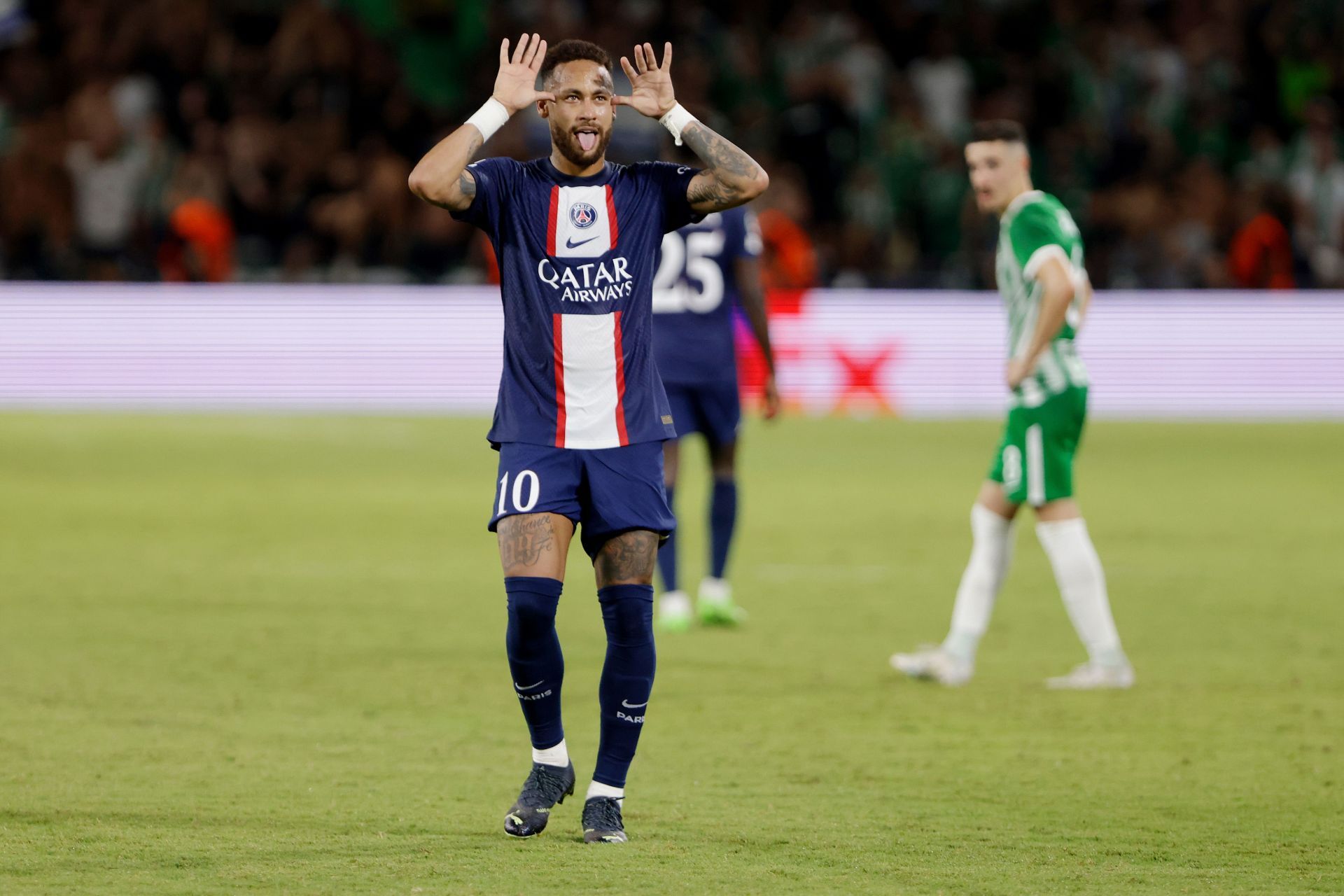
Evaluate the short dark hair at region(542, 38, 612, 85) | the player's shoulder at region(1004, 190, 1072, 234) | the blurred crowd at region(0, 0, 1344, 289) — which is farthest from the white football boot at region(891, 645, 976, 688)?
the blurred crowd at region(0, 0, 1344, 289)

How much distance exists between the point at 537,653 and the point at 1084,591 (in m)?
3.33

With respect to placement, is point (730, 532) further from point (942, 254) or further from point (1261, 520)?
point (942, 254)

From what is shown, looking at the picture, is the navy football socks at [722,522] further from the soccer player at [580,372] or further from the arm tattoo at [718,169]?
the arm tattoo at [718,169]

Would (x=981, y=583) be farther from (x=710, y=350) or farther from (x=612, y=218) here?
(x=612, y=218)

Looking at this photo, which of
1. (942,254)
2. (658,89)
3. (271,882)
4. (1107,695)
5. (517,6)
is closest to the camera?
(271,882)

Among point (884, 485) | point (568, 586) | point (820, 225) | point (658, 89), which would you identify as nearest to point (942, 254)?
point (820, 225)

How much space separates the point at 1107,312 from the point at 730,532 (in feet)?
38.8

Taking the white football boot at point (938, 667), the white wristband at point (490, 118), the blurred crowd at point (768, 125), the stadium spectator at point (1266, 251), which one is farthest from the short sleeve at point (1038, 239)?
the stadium spectator at point (1266, 251)

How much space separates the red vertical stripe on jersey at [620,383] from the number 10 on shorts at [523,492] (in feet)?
0.87

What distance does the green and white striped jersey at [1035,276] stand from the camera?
7949 mm

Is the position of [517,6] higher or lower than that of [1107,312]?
higher

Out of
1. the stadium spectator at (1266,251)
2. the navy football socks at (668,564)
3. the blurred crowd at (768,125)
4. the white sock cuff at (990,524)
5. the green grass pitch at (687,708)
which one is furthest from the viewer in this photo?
the blurred crowd at (768,125)

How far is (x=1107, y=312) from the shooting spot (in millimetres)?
20672

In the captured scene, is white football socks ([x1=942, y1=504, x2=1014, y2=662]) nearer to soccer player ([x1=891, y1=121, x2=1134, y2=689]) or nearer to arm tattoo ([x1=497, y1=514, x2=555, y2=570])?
soccer player ([x1=891, y1=121, x2=1134, y2=689])
